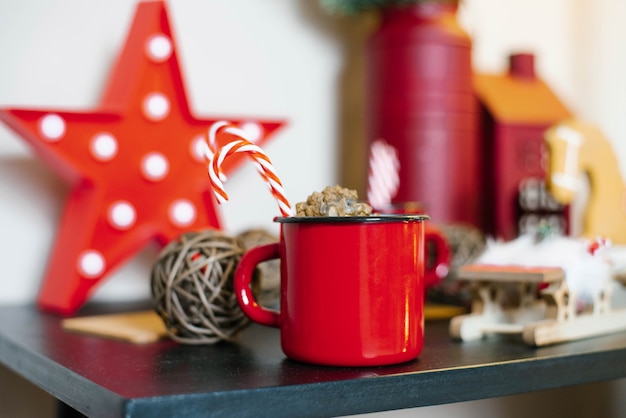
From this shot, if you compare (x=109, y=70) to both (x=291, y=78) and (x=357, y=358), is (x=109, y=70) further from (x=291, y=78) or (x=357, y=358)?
(x=357, y=358)

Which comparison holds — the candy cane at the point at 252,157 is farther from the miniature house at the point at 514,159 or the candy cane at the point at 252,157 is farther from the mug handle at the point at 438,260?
the miniature house at the point at 514,159

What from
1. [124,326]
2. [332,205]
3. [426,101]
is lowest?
[124,326]

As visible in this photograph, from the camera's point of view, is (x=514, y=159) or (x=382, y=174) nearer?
(x=382, y=174)

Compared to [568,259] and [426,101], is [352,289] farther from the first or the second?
[426,101]

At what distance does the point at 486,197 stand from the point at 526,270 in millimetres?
497

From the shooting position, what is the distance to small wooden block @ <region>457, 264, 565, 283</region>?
728 mm

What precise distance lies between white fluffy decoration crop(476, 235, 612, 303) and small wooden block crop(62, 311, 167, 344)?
0.35 meters

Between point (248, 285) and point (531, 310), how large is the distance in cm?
32

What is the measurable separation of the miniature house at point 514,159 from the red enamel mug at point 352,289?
603 millimetres

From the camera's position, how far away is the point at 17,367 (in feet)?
2.33

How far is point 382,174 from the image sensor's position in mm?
1042

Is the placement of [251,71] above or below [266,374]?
above

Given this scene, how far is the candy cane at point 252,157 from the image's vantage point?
0.62 m

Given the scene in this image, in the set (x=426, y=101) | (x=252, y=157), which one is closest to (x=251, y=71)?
(x=426, y=101)
